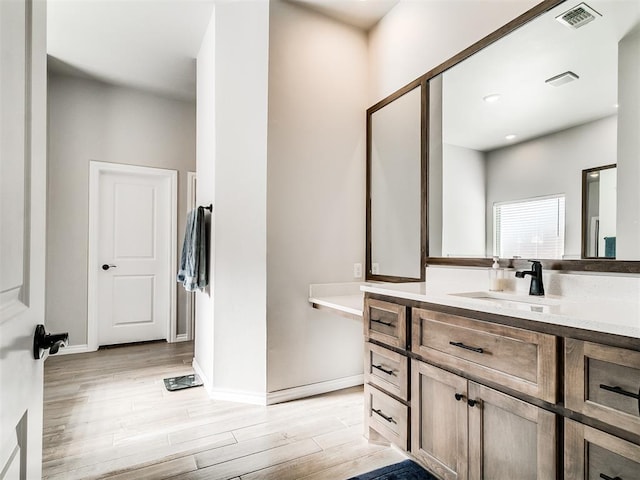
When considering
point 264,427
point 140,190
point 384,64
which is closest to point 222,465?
point 264,427

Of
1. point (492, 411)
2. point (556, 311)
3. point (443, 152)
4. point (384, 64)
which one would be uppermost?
point (384, 64)

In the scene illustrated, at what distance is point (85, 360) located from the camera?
139 inches

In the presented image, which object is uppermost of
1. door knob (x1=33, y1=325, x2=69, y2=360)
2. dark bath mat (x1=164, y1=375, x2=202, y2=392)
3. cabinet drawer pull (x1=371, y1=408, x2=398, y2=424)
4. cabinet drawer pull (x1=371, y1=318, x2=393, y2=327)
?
door knob (x1=33, y1=325, x2=69, y2=360)

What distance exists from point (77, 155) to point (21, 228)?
3.87 meters

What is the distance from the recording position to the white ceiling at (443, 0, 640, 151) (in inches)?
59.3

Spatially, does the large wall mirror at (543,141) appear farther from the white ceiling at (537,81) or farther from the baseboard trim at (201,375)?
the baseboard trim at (201,375)

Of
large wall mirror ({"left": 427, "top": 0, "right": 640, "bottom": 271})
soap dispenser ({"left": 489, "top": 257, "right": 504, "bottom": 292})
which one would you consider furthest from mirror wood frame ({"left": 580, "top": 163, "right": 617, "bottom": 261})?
soap dispenser ({"left": 489, "top": 257, "right": 504, "bottom": 292})

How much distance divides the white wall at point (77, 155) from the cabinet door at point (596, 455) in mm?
4284

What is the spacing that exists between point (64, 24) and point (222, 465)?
355cm

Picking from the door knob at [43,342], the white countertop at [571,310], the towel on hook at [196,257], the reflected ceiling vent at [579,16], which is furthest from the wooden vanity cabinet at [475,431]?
the towel on hook at [196,257]

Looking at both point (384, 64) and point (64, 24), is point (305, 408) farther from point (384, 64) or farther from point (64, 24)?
point (64, 24)

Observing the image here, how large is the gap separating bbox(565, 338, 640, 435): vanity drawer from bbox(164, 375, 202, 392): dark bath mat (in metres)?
2.63

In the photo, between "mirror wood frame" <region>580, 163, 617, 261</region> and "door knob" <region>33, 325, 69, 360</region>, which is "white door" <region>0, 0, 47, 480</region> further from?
"mirror wood frame" <region>580, 163, 617, 261</region>

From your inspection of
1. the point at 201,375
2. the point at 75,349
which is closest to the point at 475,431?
the point at 201,375
